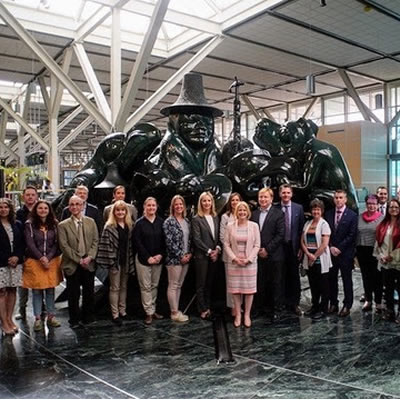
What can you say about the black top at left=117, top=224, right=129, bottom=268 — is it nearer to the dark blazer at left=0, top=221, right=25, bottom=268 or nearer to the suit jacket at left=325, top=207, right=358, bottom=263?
the dark blazer at left=0, top=221, right=25, bottom=268

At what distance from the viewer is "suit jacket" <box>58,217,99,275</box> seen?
4566 millimetres

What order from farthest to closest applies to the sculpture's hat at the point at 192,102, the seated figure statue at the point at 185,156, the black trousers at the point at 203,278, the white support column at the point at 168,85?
the white support column at the point at 168,85
the sculpture's hat at the point at 192,102
the seated figure statue at the point at 185,156
the black trousers at the point at 203,278

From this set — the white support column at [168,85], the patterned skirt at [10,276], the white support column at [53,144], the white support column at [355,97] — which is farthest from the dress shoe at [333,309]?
the white support column at [355,97]

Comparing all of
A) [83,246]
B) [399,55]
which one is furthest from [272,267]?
[399,55]

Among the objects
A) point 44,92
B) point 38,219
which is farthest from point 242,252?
point 44,92

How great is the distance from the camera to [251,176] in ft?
17.9

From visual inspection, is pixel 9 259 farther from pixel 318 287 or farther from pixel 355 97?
pixel 355 97

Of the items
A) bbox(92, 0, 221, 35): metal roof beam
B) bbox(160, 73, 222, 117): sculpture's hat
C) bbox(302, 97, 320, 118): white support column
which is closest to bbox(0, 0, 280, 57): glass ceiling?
bbox(92, 0, 221, 35): metal roof beam

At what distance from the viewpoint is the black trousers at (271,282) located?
15.9 ft

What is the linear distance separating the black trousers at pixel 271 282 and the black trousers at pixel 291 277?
0.71ft

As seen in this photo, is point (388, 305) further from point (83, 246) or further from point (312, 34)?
point (312, 34)

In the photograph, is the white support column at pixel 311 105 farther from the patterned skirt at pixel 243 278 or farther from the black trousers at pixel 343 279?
the patterned skirt at pixel 243 278

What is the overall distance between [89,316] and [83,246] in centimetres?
81

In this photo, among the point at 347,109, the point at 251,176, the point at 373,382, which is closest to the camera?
the point at 373,382
